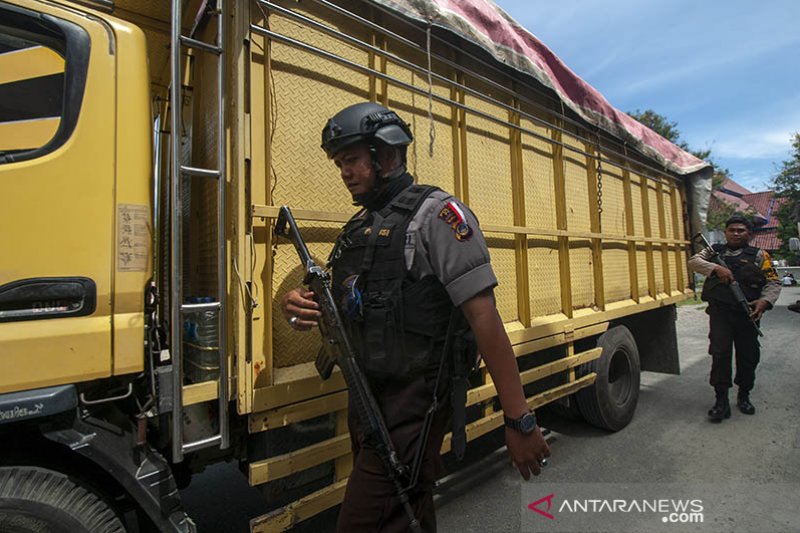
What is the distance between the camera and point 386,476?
55.7 inches

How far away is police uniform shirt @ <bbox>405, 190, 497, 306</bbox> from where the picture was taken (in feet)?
4.46

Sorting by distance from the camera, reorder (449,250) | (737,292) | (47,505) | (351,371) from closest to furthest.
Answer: (47,505) < (449,250) < (351,371) < (737,292)

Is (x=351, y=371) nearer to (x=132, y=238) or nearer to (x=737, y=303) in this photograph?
(x=132, y=238)

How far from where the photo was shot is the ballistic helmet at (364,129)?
60.0 inches

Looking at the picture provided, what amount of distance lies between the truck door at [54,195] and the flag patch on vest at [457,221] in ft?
3.47

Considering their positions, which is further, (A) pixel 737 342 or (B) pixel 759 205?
(B) pixel 759 205

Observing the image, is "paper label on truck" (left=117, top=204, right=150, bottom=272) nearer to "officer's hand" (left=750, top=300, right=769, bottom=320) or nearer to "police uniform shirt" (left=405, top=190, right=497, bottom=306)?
"police uniform shirt" (left=405, top=190, right=497, bottom=306)

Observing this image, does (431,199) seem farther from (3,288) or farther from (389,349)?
(3,288)

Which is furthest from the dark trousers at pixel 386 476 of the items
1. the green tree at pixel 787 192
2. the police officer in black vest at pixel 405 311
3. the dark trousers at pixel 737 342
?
the green tree at pixel 787 192

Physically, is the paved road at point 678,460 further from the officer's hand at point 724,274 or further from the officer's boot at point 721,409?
the officer's hand at point 724,274

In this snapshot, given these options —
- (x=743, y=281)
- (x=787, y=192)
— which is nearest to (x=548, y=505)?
(x=743, y=281)

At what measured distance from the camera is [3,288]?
1.25 m

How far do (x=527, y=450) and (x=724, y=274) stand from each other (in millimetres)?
3961

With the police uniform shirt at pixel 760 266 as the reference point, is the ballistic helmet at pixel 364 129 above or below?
above
